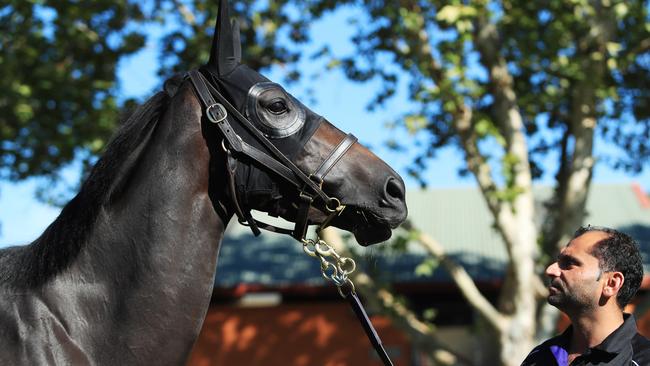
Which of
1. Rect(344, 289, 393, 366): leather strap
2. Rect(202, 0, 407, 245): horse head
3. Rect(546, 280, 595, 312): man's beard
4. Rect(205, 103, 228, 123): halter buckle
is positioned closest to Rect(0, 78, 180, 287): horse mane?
Rect(205, 103, 228, 123): halter buckle

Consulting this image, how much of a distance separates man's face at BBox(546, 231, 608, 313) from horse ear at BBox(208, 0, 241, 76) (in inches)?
64.4

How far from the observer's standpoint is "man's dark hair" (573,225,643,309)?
3332mm

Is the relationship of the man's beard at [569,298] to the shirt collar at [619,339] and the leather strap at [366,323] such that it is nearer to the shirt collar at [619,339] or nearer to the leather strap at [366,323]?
the shirt collar at [619,339]

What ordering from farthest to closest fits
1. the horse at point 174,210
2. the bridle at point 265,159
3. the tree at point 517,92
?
the tree at point 517,92 < the bridle at point 265,159 < the horse at point 174,210

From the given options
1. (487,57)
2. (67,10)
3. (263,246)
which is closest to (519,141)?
(487,57)

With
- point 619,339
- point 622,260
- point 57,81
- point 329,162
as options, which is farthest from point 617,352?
point 57,81

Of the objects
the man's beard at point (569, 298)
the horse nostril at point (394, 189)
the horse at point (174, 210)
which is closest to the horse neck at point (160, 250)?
the horse at point (174, 210)

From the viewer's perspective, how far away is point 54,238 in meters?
2.94

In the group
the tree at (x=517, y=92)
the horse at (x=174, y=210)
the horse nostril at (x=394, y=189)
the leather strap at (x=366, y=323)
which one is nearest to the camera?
the horse at (x=174, y=210)

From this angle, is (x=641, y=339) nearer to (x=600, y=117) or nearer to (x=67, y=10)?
(x=600, y=117)

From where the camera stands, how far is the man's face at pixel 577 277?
3.31m

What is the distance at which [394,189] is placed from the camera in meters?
3.14

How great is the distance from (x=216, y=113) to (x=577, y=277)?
1.66m

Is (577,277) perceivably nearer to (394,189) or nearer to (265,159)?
(394,189)
